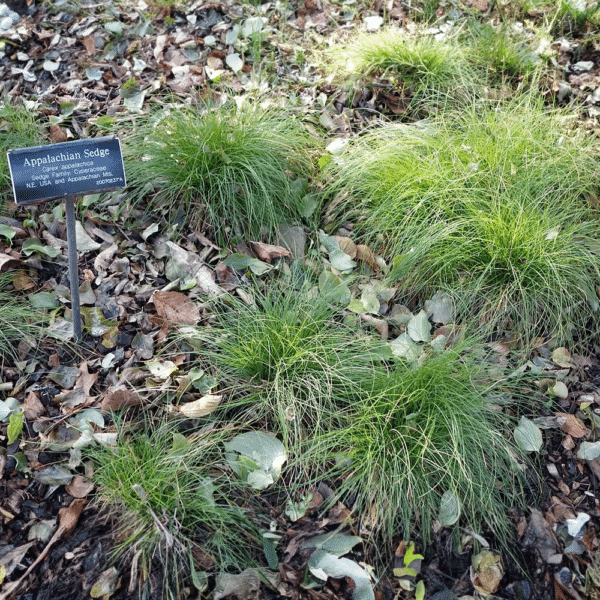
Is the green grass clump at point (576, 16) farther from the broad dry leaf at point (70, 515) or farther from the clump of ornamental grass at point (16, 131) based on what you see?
the broad dry leaf at point (70, 515)

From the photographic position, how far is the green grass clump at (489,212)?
2668 mm

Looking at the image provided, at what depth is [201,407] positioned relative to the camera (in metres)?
2.29

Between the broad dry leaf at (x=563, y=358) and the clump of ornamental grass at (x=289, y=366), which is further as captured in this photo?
the broad dry leaf at (x=563, y=358)

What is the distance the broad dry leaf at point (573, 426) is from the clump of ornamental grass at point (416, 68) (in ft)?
5.74

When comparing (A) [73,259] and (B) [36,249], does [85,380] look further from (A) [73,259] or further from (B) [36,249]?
(B) [36,249]

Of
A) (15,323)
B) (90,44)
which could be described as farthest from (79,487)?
(90,44)

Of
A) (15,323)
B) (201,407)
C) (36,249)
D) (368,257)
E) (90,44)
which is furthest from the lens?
(90,44)

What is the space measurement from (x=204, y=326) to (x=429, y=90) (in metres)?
1.88

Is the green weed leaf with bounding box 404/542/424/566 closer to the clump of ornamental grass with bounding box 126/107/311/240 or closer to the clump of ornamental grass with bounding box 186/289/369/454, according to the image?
the clump of ornamental grass with bounding box 186/289/369/454

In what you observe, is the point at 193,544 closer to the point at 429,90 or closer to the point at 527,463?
the point at 527,463

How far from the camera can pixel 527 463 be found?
2.31 metres

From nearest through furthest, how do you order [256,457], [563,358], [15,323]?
[256,457] → [15,323] → [563,358]

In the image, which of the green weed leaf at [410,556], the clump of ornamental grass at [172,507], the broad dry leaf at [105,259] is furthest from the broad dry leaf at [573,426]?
the broad dry leaf at [105,259]

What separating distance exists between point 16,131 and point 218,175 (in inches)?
43.7
